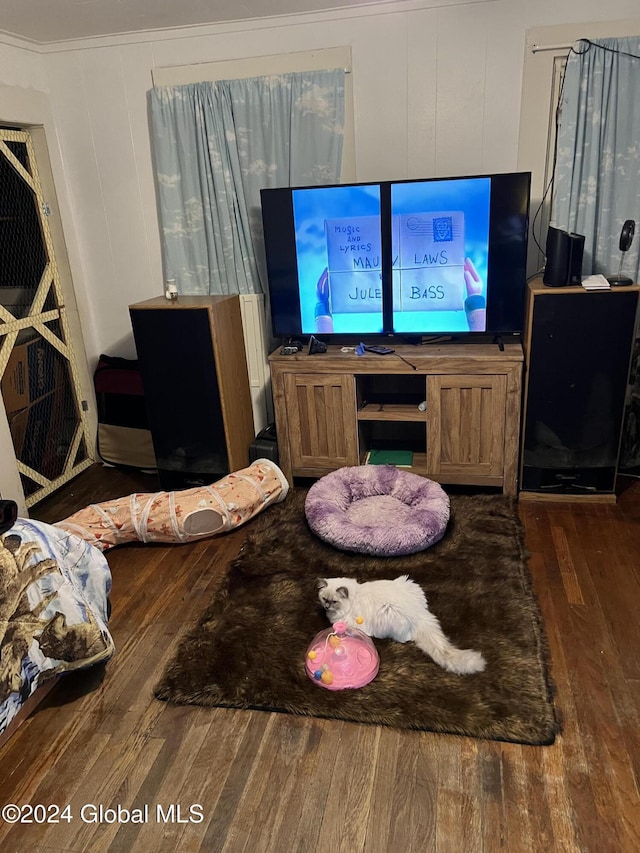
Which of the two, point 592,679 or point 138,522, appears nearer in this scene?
point 592,679

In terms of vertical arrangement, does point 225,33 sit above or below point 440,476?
above

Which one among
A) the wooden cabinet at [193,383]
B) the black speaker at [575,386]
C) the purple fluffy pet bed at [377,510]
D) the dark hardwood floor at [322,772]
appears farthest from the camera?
the wooden cabinet at [193,383]

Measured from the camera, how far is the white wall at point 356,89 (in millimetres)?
2877

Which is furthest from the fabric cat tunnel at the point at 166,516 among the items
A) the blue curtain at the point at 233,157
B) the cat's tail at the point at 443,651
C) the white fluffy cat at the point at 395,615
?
the blue curtain at the point at 233,157

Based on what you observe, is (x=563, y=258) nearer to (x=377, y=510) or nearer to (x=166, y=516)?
(x=377, y=510)

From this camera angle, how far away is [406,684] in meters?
1.93

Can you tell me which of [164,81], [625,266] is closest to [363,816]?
[625,266]

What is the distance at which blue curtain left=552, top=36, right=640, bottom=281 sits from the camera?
9.05ft

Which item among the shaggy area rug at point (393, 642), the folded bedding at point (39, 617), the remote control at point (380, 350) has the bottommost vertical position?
the shaggy area rug at point (393, 642)

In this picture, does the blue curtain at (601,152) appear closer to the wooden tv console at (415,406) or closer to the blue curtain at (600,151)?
the blue curtain at (600,151)

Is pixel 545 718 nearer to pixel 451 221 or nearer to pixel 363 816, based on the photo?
pixel 363 816

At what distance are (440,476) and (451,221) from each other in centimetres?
125

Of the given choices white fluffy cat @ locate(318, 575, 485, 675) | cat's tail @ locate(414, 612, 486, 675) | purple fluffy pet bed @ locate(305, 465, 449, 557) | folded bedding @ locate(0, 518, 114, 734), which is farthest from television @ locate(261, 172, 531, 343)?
folded bedding @ locate(0, 518, 114, 734)

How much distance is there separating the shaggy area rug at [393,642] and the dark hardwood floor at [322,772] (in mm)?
51
